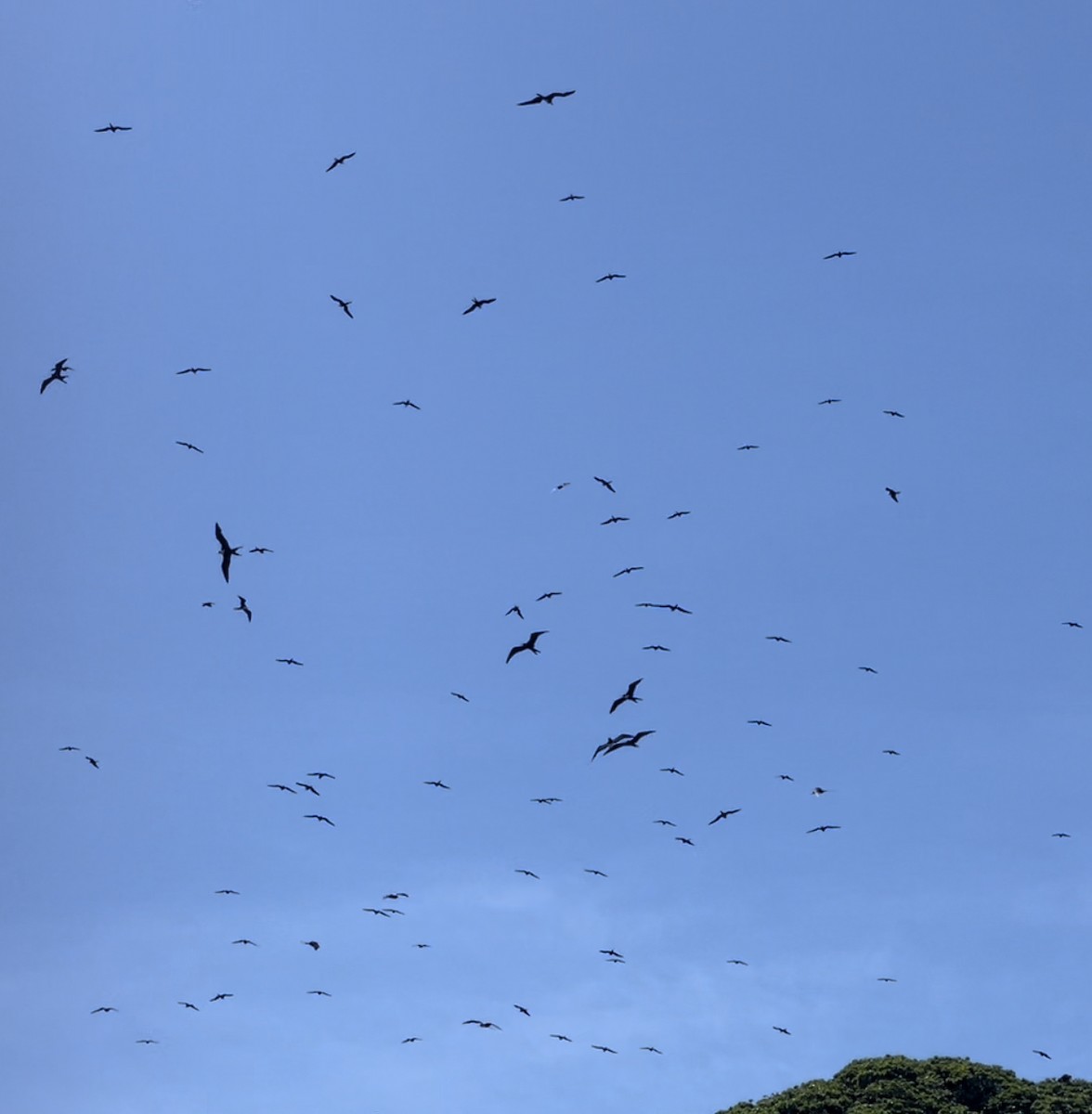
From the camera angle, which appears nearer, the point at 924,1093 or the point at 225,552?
the point at 225,552

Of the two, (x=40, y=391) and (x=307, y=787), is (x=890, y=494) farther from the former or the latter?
(x=40, y=391)

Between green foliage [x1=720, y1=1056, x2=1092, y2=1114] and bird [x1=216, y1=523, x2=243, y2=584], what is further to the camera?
green foliage [x1=720, y1=1056, x2=1092, y2=1114]

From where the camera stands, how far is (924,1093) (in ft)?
230

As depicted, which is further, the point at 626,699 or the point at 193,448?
the point at 193,448

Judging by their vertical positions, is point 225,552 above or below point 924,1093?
above

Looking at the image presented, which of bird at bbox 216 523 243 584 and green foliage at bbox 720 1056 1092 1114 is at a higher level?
bird at bbox 216 523 243 584

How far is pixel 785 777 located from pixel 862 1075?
17.2 metres

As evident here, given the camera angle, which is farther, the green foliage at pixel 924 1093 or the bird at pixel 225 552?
the green foliage at pixel 924 1093

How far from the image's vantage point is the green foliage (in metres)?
68.9

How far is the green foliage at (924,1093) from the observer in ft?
226

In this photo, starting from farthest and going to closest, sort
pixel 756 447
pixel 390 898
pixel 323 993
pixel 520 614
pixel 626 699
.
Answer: pixel 323 993 < pixel 390 898 < pixel 756 447 < pixel 520 614 < pixel 626 699

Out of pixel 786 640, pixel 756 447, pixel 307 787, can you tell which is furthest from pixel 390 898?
pixel 756 447

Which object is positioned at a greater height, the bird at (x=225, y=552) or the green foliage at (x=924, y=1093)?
the bird at (x=225, y=552)

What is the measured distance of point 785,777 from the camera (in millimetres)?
64938
